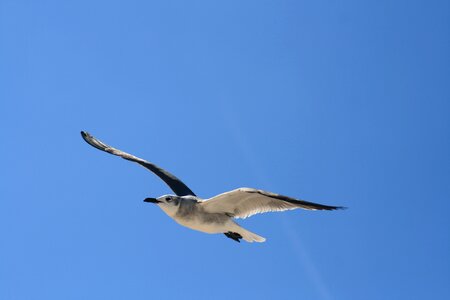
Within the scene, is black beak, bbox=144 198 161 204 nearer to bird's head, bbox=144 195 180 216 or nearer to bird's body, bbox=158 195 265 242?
bird's head, bbox=144 195 180 216

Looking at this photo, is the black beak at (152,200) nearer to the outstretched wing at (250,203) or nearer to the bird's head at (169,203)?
the bird's head at (169,203)

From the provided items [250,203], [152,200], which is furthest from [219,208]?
[152,200]

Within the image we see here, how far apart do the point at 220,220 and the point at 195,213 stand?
0.69 meters

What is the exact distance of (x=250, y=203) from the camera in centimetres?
1619

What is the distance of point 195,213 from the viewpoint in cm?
1616

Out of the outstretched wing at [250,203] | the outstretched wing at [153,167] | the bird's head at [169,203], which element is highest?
the outstretched wing at [153,167]

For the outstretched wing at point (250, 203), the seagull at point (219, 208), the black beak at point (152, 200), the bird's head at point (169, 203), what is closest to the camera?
the outstretched wing at point (250, 203)

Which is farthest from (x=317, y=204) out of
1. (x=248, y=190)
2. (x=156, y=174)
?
(x=156, y=174)

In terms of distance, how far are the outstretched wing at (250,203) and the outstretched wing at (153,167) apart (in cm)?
238

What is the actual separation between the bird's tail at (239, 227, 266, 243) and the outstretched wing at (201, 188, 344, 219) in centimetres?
68

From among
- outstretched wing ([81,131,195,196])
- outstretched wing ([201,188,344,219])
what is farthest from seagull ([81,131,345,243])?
outstretched wing ([81,131,195,196])

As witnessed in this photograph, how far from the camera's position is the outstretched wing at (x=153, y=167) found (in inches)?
736

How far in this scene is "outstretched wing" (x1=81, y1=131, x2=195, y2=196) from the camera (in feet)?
61.4

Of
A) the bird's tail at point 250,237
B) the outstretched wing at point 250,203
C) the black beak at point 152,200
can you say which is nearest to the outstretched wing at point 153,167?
the black beak at point 152,200
